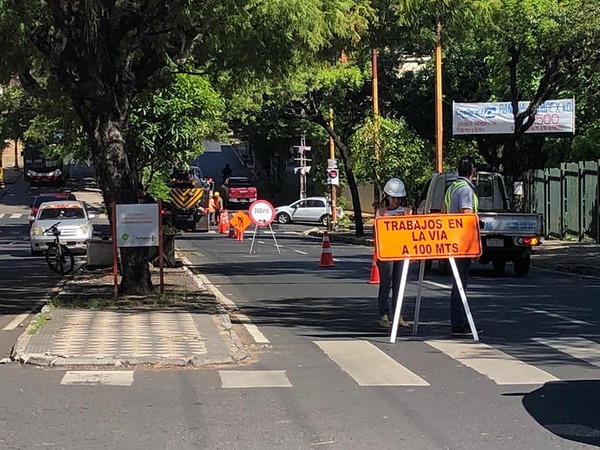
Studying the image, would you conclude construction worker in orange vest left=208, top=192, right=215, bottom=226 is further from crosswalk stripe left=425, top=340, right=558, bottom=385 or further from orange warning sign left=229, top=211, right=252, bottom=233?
crosswalk stripe left=425, top=340, right=558, bottom=385

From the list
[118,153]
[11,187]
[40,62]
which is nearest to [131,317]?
[118,153]

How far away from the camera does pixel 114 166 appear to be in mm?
15461

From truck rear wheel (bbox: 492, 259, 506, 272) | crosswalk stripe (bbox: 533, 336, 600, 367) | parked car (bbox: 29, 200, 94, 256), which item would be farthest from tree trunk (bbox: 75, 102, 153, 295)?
parked car (bbox: 29, 200, 94, 256)

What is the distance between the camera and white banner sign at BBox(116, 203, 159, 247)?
15.0m

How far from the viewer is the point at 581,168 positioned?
31547 mm

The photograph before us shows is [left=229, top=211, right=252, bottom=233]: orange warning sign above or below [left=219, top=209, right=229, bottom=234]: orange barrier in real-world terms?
above

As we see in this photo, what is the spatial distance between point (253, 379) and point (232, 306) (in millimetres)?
6516

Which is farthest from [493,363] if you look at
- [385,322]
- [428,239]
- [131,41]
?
[131,41]

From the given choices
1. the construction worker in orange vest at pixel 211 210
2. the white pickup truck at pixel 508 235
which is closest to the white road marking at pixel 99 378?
the white pickup truck at pixel 508 235

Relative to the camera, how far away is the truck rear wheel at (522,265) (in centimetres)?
2080

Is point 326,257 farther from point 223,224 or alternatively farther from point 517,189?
point 223,224

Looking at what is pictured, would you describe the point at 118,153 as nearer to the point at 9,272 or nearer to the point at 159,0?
the point at 159,0

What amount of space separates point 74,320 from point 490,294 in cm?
726

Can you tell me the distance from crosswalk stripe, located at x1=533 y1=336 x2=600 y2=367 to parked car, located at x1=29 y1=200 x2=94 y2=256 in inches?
706
